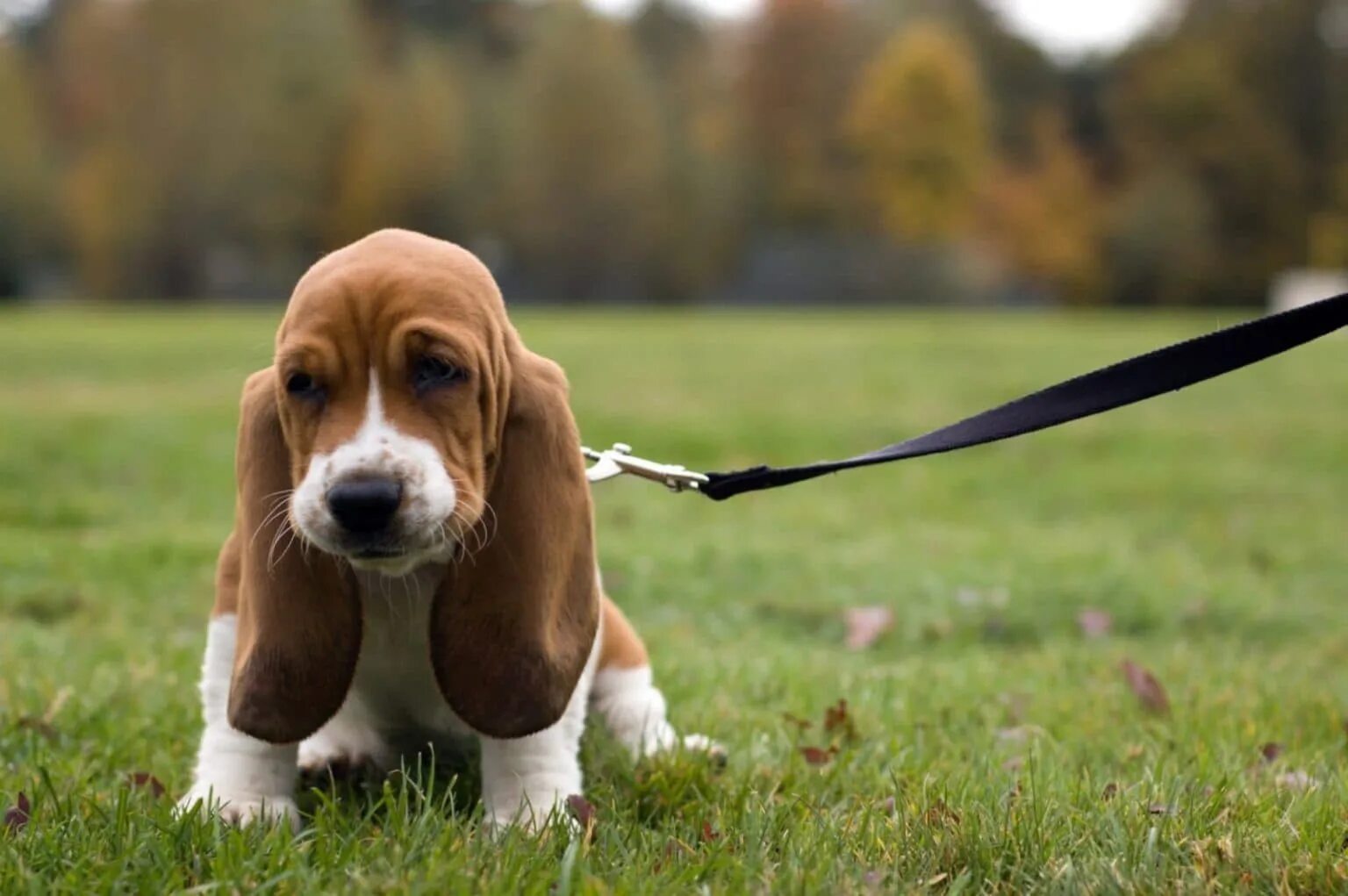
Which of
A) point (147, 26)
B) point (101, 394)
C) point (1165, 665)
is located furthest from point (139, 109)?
point (1165, 665)

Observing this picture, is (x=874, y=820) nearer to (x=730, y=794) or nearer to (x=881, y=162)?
(x=730, y=794)

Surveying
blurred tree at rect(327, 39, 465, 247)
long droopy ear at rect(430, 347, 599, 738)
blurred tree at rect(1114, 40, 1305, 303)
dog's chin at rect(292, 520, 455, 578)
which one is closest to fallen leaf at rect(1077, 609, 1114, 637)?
long droopy ear at rect(430, 347, 599, 738)

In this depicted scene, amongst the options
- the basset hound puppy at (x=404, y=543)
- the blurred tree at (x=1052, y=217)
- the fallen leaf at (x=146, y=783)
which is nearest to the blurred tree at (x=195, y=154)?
the blurred tree at (x=1052, y=217)

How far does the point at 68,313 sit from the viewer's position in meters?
31.0

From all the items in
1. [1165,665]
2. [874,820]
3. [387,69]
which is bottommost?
[1165,665]

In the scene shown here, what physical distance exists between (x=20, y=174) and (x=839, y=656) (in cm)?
4298

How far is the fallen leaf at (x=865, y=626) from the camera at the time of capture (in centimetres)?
586

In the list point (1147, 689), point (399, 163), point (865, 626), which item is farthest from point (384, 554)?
point (399, 163)

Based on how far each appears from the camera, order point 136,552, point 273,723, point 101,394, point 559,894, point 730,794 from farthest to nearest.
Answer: point 101,394
point 136,552
point 730,794
point 273,723
point 559,894

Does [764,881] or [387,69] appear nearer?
[764,881]

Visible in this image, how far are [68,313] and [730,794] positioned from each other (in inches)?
1232

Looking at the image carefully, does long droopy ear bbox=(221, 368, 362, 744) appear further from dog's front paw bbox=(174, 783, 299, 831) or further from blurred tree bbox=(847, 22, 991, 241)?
blurred tree bbox=(847, 22, 991, 241)

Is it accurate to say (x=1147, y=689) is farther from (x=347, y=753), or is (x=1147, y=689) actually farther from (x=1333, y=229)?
(x=1333, y=229)

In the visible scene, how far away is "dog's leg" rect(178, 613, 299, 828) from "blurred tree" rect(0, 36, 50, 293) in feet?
131
